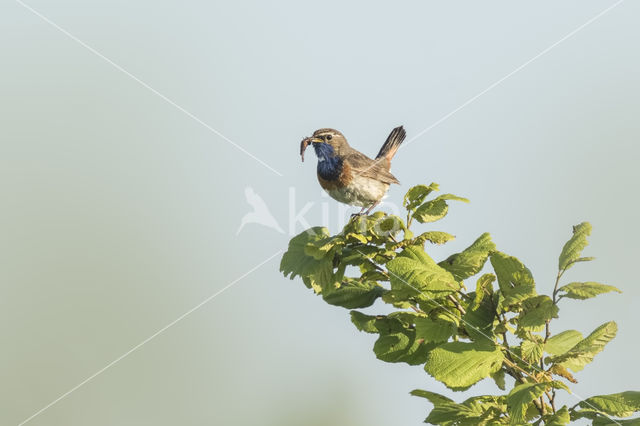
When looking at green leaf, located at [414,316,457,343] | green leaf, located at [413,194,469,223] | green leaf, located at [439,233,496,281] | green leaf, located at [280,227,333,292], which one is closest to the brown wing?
green leaf, located at [280,227,333,292]

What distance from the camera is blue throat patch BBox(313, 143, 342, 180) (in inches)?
242

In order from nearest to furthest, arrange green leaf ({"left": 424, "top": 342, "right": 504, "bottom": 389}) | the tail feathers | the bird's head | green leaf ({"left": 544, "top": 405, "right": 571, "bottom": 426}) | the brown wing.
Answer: green leaf ({"left": 544, "top": 405, "right": 571, "bottom": 426}) → green leaf ({"left": 424, "top": 342, "right": 504, "bottom": 389}) → the bird's head → the brown wing → the tail feathers

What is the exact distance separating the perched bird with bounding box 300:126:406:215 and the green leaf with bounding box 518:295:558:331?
4.15m

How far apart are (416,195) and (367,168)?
12.9 ft

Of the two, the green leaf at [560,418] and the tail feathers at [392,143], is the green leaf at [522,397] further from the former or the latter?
the tail feathers at [392,143]

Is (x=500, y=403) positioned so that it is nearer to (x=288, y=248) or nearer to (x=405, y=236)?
(x=405, y=236)

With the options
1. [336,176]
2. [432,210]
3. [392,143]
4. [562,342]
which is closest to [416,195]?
[432,210]

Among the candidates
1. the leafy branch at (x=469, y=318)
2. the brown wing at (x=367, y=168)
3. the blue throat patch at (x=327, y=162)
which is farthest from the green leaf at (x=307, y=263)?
the brown wing at (x=367, y=168)

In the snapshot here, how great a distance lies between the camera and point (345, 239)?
90.8 inches

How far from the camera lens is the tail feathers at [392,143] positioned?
7336 millimetres

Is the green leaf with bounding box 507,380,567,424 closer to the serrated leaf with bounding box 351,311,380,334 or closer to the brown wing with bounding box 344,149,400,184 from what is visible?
the serrated leaf with bounding box 351,311,380,334

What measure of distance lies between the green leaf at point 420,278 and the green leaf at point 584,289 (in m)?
0.29

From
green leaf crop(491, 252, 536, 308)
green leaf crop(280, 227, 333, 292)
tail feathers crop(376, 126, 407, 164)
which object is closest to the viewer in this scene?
green leaf crop(491, 252, 536, 308)

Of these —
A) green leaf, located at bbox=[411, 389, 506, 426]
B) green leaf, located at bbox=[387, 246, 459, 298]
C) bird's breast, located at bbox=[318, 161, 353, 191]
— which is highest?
bird's breast, located at bbox=[318, 161, 353, 191]
